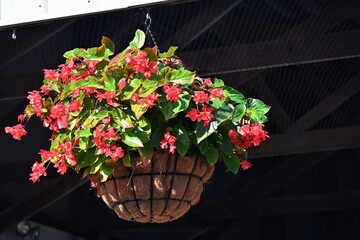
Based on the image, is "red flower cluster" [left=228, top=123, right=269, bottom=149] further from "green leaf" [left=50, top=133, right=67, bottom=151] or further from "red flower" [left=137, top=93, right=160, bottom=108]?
"green leaf" [left=50, top=133, right=67, bottom=151]

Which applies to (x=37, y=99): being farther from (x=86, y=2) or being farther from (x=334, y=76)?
(x=334, y=76)

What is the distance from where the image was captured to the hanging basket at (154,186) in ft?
16.7

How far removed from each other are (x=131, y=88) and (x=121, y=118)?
14cm

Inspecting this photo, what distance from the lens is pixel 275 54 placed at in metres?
7.05

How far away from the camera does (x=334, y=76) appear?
26.1 feet

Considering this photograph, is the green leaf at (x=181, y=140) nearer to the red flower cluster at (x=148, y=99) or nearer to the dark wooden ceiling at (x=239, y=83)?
the red flower cluster at (x=148, y=99)

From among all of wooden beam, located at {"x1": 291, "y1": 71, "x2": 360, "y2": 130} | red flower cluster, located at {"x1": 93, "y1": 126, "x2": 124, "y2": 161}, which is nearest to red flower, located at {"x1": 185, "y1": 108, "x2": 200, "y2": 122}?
red flower cluster, located at {"x1": 93, "y1": 126, "x2": 124, "y2": 161}

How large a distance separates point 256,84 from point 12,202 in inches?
119

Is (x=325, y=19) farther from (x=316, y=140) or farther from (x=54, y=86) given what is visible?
(x=54, y=86)

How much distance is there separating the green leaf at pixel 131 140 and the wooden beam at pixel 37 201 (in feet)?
12.3

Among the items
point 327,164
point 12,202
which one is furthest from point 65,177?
point 327,164

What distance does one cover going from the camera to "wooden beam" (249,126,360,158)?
8055 millimetres

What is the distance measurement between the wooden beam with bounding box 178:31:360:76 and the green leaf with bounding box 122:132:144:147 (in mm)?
2275

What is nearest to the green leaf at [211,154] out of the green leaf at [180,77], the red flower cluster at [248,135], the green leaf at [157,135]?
the red flower cluster at [248,135]
